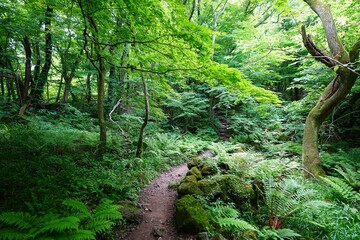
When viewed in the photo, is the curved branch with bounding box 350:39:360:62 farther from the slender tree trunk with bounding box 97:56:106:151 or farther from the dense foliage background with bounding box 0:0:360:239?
the slender tree trunk with bounding box 97:56:106:151

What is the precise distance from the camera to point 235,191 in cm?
497

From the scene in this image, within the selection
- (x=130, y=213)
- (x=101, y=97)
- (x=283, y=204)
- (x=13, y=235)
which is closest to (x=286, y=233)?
(x=283, y=204)

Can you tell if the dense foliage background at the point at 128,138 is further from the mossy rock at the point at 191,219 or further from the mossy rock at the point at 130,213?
the mossy rock at the point at 191,219

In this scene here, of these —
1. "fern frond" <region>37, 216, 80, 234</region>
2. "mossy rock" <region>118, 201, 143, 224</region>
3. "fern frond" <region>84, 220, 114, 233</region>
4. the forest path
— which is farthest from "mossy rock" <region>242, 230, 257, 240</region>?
"fern frond" <region>37, 216, 80, 234</region>

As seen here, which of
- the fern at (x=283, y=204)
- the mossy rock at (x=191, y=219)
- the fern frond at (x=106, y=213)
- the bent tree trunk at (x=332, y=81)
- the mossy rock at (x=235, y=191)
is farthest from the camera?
the bent tree trunk at (x=332, y=81)

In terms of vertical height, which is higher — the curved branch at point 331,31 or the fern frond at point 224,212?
the curved branch at point 331,31

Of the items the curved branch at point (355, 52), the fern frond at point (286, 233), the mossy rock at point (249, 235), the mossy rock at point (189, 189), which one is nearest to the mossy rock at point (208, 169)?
the mossy rock at point (189, 189)

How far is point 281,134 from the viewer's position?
12.7 m

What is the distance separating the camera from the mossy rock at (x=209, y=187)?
489cm

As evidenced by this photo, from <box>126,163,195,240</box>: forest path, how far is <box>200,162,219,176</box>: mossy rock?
3.88ft

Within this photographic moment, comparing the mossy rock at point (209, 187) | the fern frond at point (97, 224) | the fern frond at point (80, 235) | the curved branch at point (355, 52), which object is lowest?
the mossy rock at point (209, 187)

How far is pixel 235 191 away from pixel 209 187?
2.19 ft

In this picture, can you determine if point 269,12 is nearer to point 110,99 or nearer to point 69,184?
point 110,99

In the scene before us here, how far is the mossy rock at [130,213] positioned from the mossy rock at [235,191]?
6.88 feet
